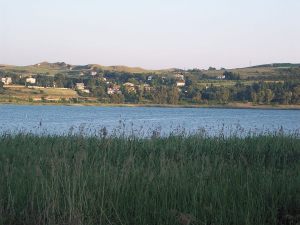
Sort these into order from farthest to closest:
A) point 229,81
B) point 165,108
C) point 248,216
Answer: point 229,81 < point 165,108 < point 248,216

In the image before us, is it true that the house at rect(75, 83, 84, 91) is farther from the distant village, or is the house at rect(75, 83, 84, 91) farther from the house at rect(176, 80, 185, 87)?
the house at rect(176, 80, 185, 87)

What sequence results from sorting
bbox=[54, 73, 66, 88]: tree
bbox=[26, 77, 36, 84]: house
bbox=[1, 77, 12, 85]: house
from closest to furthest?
bbox=[1, 77, 12, 85]: house, bbox=[54, 73, 66, 88]: tree, bbox=[26, 77, 36, 84]: house

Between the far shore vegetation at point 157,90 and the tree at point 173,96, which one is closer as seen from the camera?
the far shore vegetation at point 157,90

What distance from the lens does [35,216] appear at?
279 inches

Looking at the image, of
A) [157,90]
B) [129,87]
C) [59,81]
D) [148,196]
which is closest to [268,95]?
[157,90]

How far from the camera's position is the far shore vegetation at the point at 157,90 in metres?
Answer: 92.8

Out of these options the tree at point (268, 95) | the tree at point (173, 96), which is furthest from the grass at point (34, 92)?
the tree at point (268, 95)

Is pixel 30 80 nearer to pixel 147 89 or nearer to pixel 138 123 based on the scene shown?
pixel 147 89

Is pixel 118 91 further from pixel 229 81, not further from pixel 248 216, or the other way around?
pixel 248 216

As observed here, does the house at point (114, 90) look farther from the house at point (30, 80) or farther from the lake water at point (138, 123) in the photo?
the house at point (30, 80)

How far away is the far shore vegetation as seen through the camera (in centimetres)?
9281

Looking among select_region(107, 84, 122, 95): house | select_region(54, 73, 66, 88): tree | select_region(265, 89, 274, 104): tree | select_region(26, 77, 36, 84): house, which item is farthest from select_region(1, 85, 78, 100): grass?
select_region(265, 89, 274, 104): tree

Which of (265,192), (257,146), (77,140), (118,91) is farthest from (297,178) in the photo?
(118,91)

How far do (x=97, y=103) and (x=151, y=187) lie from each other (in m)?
91.4
